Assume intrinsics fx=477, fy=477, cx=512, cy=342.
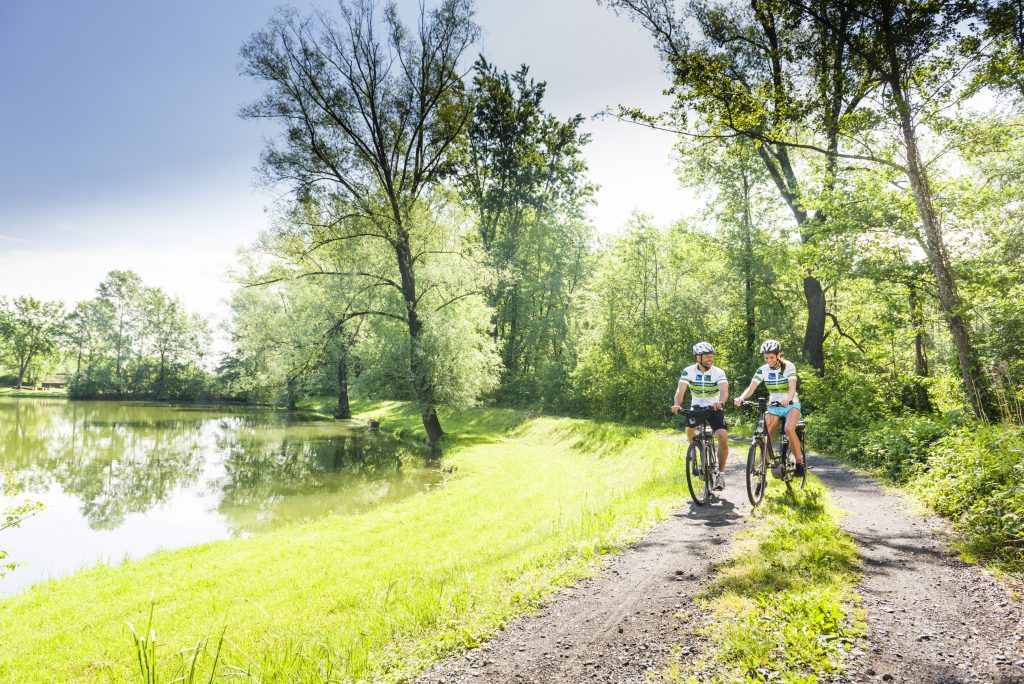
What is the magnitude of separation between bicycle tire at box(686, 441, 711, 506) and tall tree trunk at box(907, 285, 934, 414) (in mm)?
7471

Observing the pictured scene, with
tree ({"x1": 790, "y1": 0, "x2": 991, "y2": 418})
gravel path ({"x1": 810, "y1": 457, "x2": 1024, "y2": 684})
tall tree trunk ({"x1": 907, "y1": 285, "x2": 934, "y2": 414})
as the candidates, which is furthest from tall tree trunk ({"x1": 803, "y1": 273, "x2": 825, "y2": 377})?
gravel path ({"x1": 810, "y1": 457, "x2": 1024, "y2": 684})

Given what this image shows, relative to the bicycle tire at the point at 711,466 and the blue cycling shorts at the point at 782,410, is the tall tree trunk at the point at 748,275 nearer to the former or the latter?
the blue cycling shorts at the point at 782,410

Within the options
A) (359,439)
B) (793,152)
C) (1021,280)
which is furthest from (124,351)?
(1021,280)

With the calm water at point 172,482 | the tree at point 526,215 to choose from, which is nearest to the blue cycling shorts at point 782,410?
the calm water at point 172,482

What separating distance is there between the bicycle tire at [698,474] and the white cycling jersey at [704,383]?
69 centimetres

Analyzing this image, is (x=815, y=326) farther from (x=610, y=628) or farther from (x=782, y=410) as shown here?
(x=610, y=628)

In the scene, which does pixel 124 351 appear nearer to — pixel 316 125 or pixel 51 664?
pixel 316 125

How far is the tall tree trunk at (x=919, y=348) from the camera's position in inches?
472

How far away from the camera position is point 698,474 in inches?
305

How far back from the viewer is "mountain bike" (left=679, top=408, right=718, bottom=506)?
762 cm

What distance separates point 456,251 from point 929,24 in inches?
717

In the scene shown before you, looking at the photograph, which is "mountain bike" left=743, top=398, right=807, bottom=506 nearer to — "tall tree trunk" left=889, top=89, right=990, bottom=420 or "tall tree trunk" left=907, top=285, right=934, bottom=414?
"tall tree trunk" left=889, top=89, right=990, bottom=420

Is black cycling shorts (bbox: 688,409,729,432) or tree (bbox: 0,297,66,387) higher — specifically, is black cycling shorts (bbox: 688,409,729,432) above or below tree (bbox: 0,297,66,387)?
below

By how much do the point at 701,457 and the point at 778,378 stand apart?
68.4 inches
